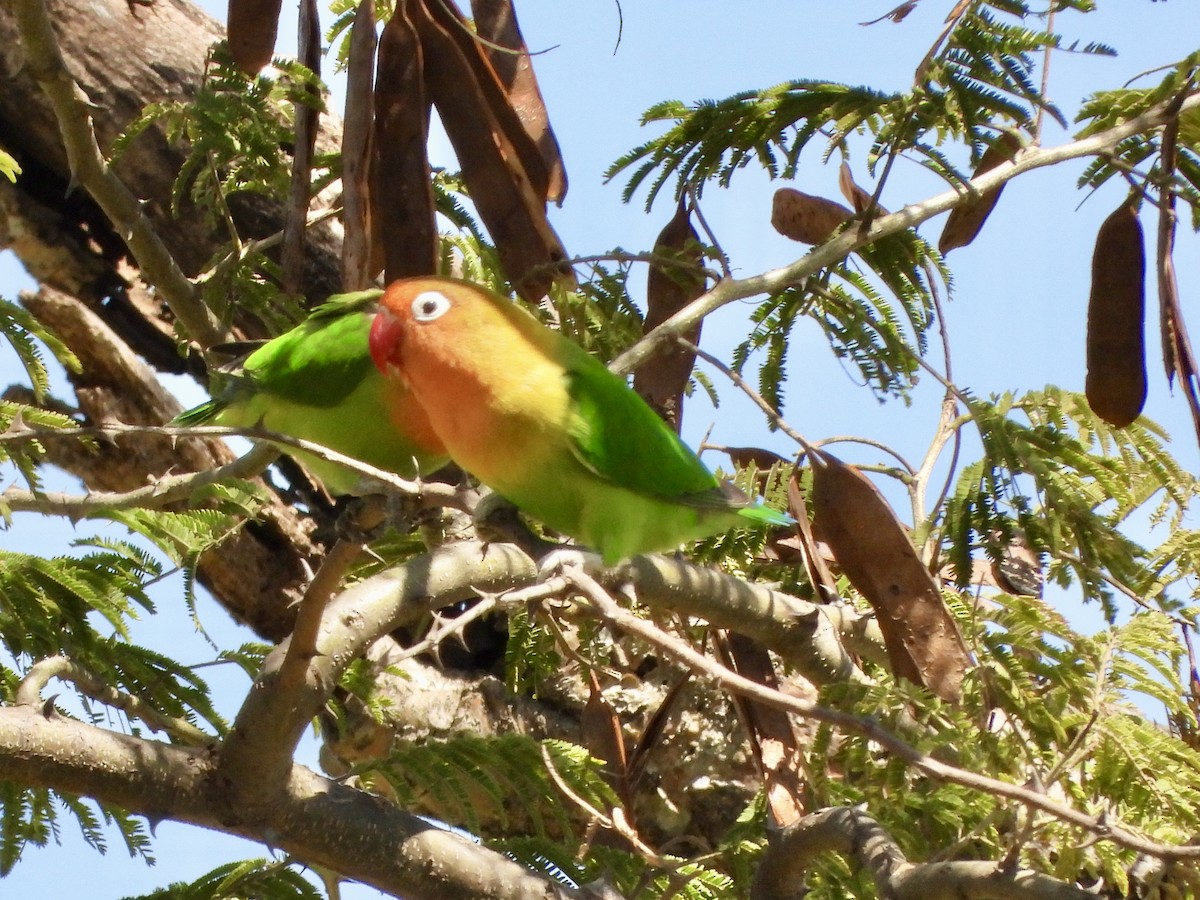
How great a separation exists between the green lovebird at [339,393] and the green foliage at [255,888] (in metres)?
0.83

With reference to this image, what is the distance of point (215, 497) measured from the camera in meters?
2.85

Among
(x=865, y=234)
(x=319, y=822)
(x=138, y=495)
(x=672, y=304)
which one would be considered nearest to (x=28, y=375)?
(x=138, y=495)

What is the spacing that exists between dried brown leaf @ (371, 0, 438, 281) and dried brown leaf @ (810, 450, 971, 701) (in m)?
1.07

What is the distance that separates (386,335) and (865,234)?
112cm

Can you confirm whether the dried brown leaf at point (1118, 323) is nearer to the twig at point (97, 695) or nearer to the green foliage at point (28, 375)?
the twig at point (97, 695)

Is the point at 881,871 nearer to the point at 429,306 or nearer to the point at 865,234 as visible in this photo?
the point at 429,306

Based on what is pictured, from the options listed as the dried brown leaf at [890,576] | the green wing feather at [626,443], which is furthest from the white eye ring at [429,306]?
the dried brown leaf at [890,576]

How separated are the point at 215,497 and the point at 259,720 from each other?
1.05 m

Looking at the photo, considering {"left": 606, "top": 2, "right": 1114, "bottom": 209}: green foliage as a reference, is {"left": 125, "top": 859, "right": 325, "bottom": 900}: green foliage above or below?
below

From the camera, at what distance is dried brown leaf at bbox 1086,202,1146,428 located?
7.79ft

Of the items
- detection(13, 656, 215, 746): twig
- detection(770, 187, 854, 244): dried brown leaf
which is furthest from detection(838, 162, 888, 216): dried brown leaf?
detection(13, 656, 215, 746): twig

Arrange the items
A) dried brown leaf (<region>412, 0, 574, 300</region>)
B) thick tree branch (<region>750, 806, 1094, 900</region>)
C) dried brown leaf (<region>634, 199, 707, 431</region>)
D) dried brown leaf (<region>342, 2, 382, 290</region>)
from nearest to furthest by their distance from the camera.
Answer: thick tree branch (<region>750, 806, 1094, 900</region>) → dried brown leaf (<region>342, 2, 382, 290</region>) → dried brown leaf (<region>412, 0, 574, 300</region>) → dried brown leaf (<region>634, 199, 707, 431</region>)

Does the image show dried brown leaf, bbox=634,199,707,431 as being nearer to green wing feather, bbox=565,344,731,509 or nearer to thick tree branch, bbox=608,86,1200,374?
thick tree branch, bbox=608,86,1200,374

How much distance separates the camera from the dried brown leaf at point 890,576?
7.98ft
